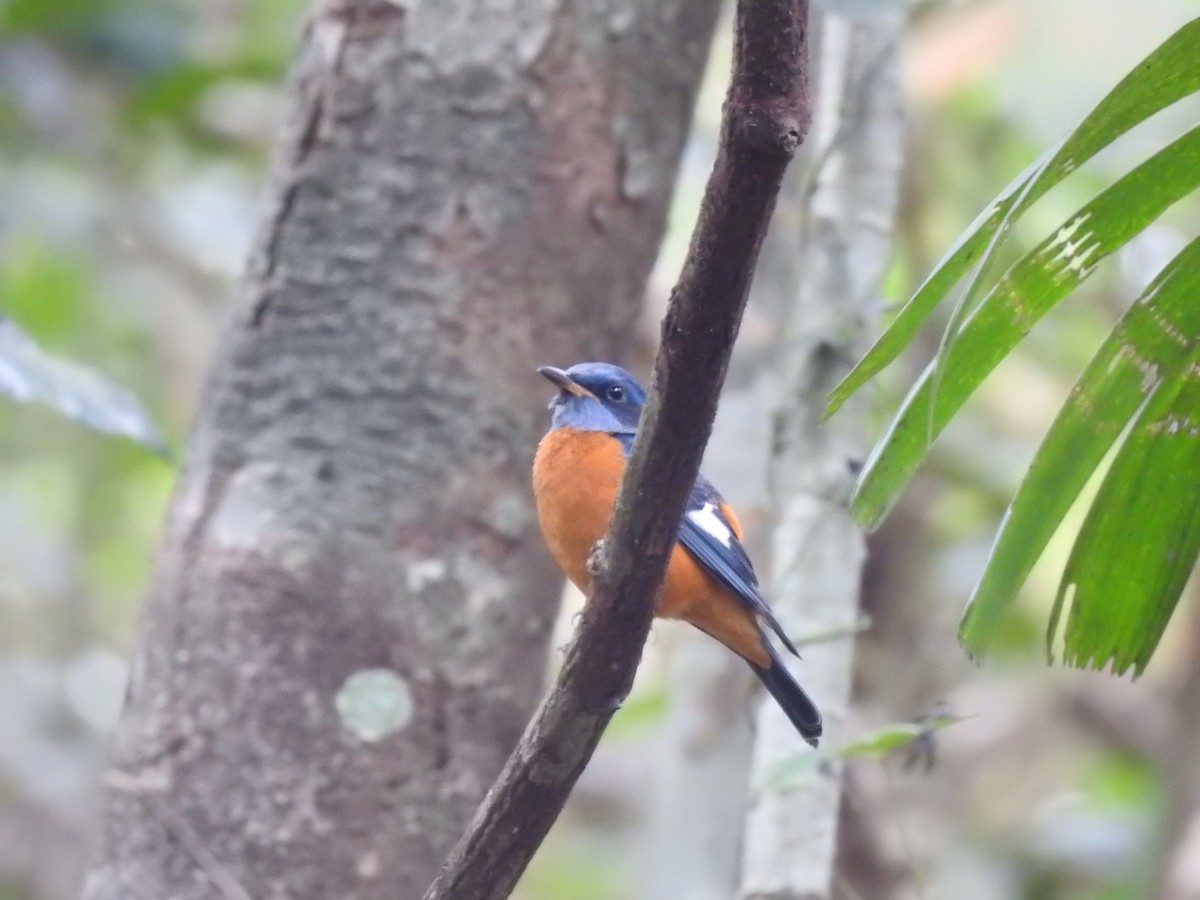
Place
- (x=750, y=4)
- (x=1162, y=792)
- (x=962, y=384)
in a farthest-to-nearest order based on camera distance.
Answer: (x=1162, y=792) → (x=962, y=384) → (x=750, y=4)

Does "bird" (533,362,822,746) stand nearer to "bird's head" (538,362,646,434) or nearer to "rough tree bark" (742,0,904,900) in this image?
"bird's head" (538,362,646,434)

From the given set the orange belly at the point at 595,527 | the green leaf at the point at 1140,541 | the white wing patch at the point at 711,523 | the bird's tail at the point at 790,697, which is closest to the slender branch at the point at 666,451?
the green leaf at the point at 1140,541

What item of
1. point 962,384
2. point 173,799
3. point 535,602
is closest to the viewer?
point 962,384

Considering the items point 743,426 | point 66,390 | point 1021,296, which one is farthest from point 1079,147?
point 743,426

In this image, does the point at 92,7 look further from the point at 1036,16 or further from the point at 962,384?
the point at 962,384

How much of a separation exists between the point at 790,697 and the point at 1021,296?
5.01 feet

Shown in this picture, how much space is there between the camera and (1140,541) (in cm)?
200

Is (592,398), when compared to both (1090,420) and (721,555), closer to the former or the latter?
(721,555)

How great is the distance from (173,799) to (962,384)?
2.05 metres

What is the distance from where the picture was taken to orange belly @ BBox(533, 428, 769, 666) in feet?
10.5

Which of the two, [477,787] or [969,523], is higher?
[969,523]

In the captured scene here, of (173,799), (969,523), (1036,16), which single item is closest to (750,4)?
(173,799)

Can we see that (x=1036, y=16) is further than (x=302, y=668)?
Yes

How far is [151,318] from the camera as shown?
7438 millimetres
